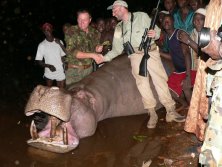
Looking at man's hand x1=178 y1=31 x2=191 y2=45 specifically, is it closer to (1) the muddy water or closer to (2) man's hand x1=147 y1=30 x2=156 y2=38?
(2) man's hand x1=147 y1=30 x2=156 y2=38

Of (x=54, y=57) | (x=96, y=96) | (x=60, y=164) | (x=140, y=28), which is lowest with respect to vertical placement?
(x=60, y=164)

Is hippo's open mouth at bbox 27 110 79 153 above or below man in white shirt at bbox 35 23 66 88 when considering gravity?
below

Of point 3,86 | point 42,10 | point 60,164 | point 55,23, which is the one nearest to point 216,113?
point 60,164

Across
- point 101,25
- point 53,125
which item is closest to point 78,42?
point 53,125

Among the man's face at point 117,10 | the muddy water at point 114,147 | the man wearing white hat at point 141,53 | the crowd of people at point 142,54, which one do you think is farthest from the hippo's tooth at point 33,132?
the man's face at point 117,10

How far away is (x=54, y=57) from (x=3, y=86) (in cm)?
210

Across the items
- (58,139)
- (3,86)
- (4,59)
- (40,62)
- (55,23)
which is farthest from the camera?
(55,23)

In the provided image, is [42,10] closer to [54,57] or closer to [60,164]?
[54,57]

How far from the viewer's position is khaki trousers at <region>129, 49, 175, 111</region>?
21.7 feet

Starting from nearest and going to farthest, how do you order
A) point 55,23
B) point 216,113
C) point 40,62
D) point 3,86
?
1. point 216,113
2. point 40,62
3. point 3,86
4. point 55,23

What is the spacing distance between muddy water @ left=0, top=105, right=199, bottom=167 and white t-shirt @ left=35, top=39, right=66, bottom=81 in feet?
3.80

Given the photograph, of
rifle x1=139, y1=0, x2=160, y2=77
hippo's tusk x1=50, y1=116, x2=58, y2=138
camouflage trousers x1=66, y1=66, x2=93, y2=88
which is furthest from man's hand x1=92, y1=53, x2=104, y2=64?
hippo's tusk x1=50, y1=116, x2=58, y2=138

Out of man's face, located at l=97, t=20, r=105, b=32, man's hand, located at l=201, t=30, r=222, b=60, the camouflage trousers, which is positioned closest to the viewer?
man's hand, located at l=201, t=30, r=222, b=60

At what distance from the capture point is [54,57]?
25.0 ft
